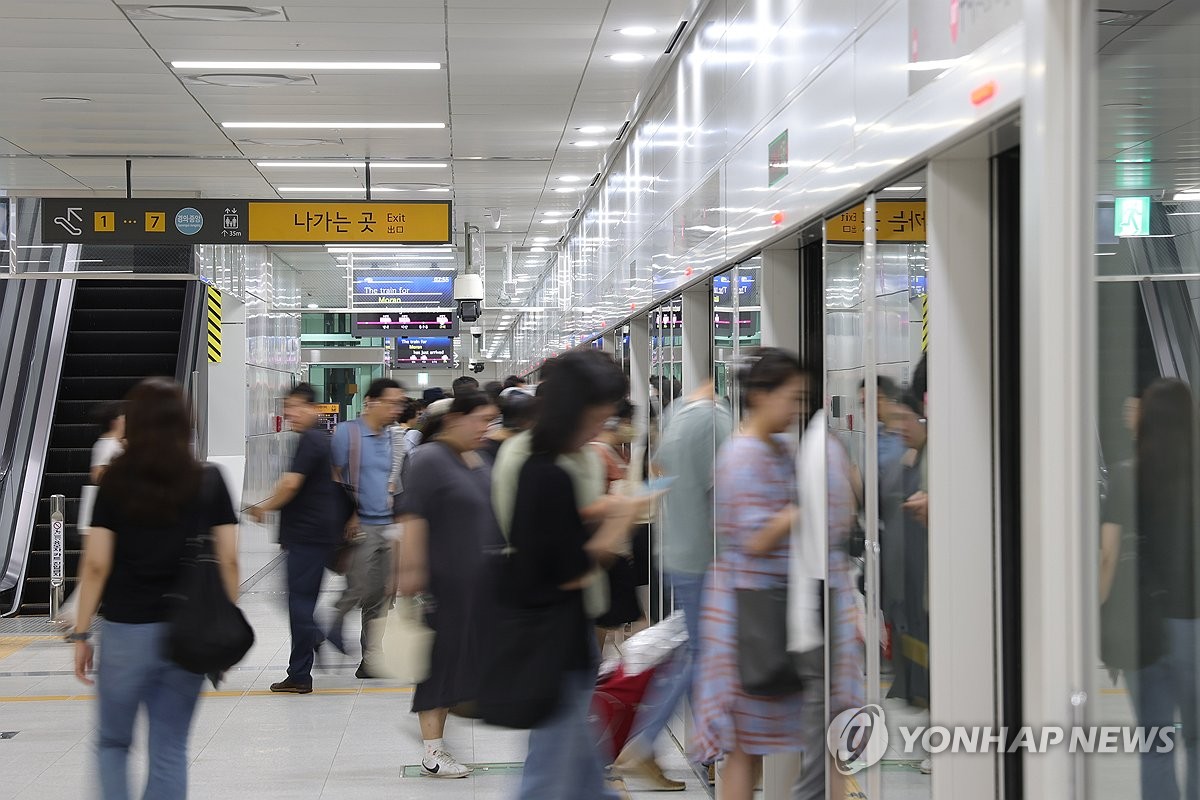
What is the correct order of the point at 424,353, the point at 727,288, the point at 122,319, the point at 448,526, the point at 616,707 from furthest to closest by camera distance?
the point at 424,353
the point at 122,319
the point at 727,288
the point at 616,707
the point at 448,526

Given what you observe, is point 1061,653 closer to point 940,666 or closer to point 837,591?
point 940,666

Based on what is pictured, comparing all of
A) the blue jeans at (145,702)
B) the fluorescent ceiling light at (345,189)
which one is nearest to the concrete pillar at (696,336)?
the blue jeans at (145,702)

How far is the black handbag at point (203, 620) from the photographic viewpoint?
3.62 m

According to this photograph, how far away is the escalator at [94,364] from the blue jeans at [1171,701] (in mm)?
9504

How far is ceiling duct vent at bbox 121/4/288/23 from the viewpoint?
6676 millimetres

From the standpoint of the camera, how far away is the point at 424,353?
3019 centimetres

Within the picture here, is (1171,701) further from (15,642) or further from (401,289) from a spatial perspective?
(401,289)

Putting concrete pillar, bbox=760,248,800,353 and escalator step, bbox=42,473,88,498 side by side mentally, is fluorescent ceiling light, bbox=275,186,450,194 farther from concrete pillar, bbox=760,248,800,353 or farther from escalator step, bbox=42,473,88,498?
concrete pillar, bbox=760,248,800,353

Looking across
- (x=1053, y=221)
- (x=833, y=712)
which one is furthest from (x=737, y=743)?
(x=1053, y=221)

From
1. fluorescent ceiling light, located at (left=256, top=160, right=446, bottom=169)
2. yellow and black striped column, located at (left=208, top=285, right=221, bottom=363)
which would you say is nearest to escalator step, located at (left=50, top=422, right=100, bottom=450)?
yellow and black striped column, located at (left=208, top=285, right=221, bottom=363)

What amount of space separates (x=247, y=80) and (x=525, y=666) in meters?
6.41

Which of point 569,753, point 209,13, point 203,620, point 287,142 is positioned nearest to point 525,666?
point 569,753

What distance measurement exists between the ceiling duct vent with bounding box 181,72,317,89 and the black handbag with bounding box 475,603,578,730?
20.2 ft

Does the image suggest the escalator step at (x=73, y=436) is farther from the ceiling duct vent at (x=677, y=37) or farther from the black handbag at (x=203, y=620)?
the black handbag at (x=203, y=620)
